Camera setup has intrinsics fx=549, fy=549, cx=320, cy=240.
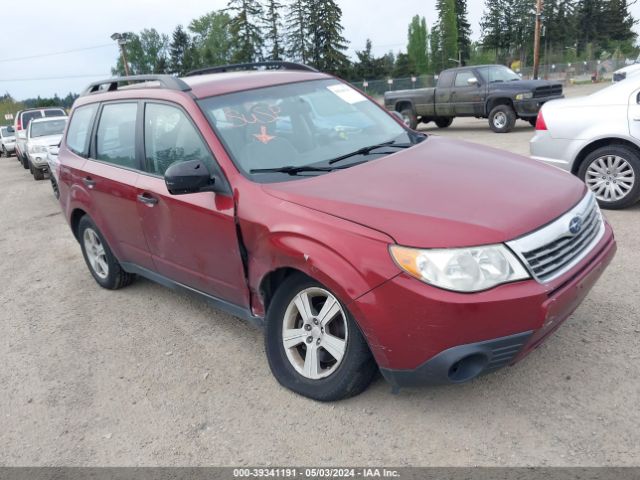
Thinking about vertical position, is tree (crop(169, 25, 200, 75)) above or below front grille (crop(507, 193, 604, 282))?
above

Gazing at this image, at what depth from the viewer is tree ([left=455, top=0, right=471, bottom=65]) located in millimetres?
90831

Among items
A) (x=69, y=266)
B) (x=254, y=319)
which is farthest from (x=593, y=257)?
(x=69, y=266)

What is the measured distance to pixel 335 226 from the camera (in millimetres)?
2738

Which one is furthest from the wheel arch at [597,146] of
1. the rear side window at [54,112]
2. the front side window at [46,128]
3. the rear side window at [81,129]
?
the rear side window at [54,112]

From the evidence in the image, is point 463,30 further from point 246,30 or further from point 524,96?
point 524,96

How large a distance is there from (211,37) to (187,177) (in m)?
99.4

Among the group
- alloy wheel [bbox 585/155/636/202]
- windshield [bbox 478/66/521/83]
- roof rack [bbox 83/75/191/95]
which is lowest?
alloy wheel [bbox 585/155/636/202]

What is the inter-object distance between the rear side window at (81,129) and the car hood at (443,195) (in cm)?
265

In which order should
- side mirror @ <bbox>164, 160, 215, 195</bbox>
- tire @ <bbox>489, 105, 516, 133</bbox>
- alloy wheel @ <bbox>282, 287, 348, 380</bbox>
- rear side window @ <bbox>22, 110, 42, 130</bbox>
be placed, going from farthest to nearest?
1. rear side window @ <bbox>22, 110, 42, 130</bbox>
2. tire @ <bbox>489, 105, 516, 133</bbox>
3. side mirror @ <bbox>164, 160, 215, 195</bbox>
4. alloy wheel @ <bbox>282, 287, 348, 380</bbox>

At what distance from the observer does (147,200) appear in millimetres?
3955

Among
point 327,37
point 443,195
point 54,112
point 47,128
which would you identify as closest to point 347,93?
A: point 443,195

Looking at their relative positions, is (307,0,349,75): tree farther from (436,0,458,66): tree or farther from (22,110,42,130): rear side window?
(22,110,42,130): rear side window

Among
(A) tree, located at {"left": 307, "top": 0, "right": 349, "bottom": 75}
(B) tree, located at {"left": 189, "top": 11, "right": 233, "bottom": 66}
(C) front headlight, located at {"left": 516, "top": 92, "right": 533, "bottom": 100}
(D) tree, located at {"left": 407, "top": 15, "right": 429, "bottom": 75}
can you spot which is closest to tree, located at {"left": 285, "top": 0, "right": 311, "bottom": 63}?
(A) tree, located at {"left": 307, "top": 0, "right": 349, "bottom": 75}

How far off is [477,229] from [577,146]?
14.2 feet
